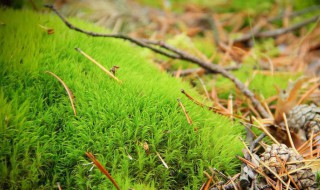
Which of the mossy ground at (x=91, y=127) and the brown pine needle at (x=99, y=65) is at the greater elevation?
the brown pine needle at (x=99, y=65)

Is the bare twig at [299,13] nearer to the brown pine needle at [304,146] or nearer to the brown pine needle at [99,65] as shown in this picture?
the brown pine needle at [304,146]

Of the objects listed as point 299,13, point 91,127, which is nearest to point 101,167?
point 91,127

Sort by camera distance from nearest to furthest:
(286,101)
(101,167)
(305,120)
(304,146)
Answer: (101,167)
(304,146)
(305,120)
(286,101)

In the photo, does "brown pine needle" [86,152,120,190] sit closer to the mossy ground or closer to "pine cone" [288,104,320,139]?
the mossy ground

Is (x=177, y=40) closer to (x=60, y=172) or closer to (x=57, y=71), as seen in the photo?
(x=57, y=71)

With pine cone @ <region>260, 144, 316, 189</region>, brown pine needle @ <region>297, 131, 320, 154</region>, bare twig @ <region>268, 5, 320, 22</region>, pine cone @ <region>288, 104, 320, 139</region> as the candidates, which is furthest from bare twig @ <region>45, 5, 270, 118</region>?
bare twig @ <region>268, 5, 320, 22</region>

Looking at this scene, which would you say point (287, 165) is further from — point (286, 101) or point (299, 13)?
point (299, 13)

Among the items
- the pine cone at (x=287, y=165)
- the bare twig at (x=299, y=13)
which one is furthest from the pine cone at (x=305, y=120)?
the bare twig at (x=299, y=13)
